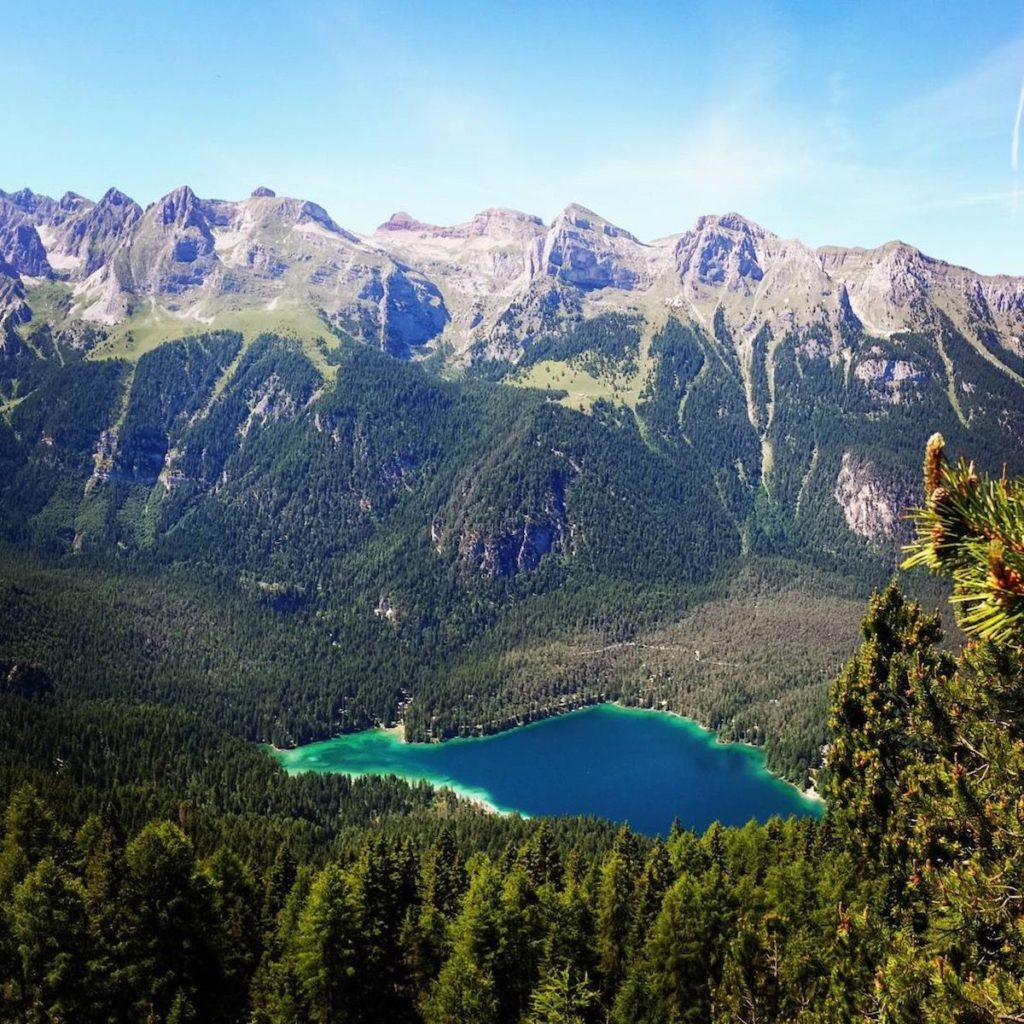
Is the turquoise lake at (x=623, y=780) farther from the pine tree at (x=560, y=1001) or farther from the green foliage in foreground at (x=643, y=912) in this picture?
the pine tree at (x=560, y=1001)

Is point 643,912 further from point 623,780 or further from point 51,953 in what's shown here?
point 623,780

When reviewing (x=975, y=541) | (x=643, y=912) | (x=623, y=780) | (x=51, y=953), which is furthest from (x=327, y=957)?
(x=623, y=780)

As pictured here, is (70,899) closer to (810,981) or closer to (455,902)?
(455,902)

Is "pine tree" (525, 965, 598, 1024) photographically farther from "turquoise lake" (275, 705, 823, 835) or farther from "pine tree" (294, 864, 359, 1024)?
"turquoise lake" (275, 705, 823, 835)

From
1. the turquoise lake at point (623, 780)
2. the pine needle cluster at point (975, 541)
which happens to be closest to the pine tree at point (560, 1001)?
the pine needle cluster at point (975, 541)

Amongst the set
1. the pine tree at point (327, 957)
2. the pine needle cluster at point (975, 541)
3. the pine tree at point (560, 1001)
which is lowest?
the pine tree at point (327, 957)

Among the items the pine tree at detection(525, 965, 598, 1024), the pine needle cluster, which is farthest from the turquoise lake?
the pine needle cluster

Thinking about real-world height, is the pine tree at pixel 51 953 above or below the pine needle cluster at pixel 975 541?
A: below

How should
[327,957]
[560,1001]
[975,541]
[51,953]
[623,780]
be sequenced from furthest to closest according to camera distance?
[623,780] → [327,957] → [51,953] → [560,1001] → [975,541]

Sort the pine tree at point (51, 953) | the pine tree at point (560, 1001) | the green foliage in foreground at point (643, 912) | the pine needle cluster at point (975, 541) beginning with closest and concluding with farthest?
the pine needle cluster at point (975, 541)
the green foliage in foreground at point (643, 912)
the pine tree at point (560, 1001)
the pine tree at point (51, 953)
